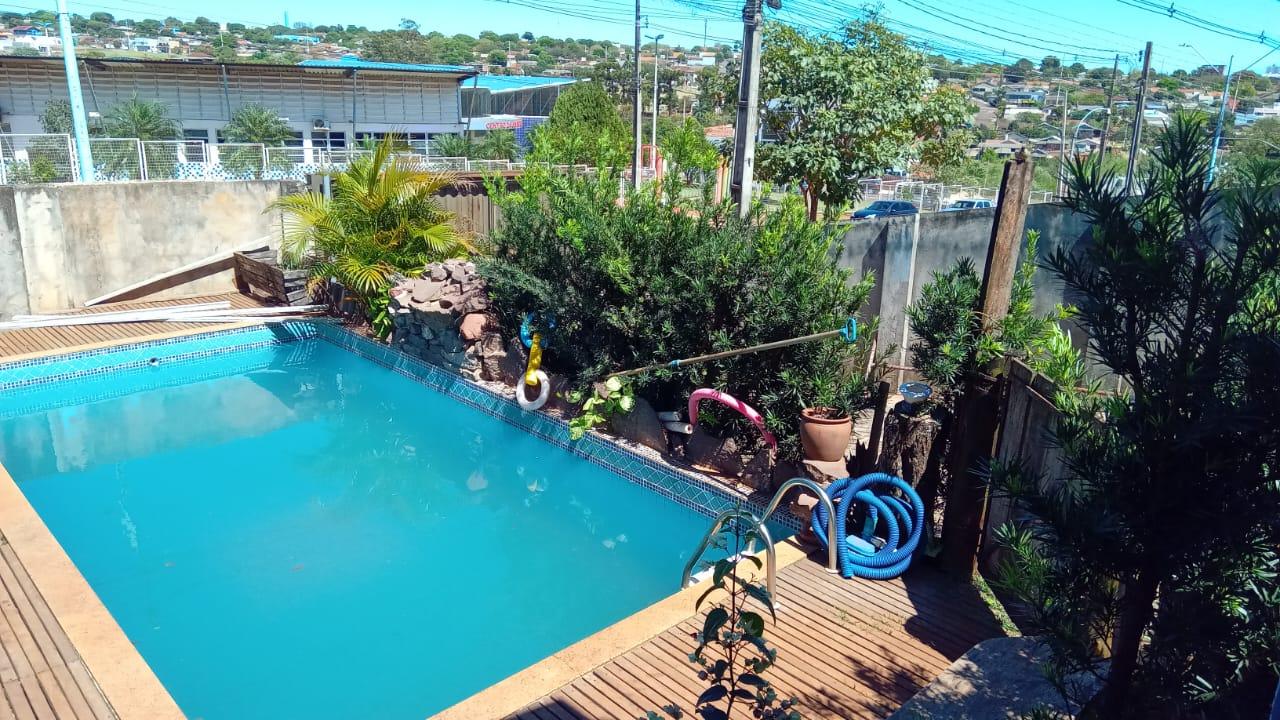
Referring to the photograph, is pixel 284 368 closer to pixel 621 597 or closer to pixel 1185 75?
pixel 621 597

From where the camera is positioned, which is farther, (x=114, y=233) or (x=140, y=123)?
(x=140, y=123)

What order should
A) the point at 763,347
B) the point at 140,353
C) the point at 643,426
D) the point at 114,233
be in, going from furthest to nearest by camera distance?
the point at 114,233 < the point at 140,353 < the point at 643,426 < the point at 763,347

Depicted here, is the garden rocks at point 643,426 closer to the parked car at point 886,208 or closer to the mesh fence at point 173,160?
the mesh fence at point 173,160

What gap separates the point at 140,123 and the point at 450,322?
16156 mm

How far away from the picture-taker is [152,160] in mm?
13398

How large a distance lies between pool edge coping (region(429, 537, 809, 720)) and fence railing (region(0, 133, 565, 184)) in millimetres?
8514

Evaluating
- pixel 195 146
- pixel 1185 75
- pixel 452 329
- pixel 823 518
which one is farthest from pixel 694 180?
pixel 1185 75

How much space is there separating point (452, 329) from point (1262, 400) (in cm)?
863

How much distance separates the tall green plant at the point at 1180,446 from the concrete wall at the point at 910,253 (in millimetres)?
4390

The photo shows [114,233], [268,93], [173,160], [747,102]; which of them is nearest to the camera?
[747,102]

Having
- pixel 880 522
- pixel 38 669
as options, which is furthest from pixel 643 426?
pixel 38 669

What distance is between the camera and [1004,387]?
4703 millimetres

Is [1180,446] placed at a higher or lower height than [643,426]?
higher

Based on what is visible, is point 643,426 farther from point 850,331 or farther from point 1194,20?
point 1194,20
